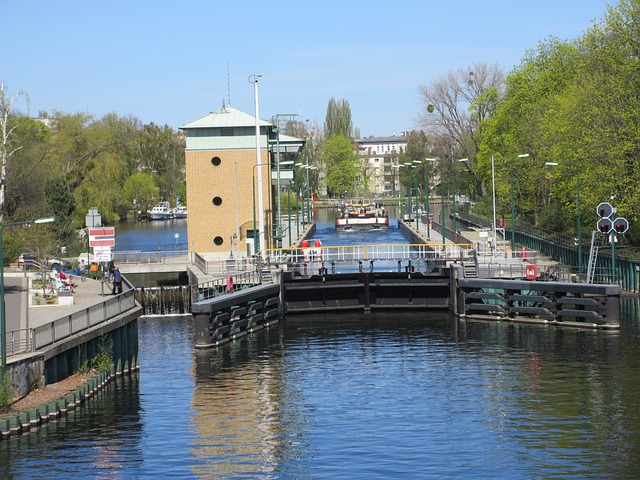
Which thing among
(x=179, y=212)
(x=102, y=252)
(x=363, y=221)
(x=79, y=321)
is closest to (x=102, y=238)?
(x=102, y=252)

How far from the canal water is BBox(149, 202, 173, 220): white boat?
11613 cm

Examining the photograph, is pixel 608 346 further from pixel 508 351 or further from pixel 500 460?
pixel 500 460

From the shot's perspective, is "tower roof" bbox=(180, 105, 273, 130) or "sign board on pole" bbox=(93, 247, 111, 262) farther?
"tower roof" bbox=(180, 105, 273, 130)

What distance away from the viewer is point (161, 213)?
162250mm

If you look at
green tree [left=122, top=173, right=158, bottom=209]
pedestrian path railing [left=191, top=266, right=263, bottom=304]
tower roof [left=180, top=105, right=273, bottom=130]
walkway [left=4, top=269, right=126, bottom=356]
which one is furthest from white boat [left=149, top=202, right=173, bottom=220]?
pedestrian path railing [left=191, top=266, right=263, bottom=304]

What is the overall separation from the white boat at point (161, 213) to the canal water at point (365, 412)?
116133 mm

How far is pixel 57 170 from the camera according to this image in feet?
354

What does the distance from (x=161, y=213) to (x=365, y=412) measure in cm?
13337

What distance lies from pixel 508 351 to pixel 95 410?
16.8 m

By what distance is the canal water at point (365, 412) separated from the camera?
85.5 ft

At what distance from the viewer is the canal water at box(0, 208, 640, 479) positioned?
26047 millimetres

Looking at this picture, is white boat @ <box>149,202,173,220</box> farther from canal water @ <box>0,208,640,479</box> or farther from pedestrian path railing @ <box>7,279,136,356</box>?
pedestrian path railing @ <box>7,279,136,356</box>

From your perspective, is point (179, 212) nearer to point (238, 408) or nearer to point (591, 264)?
point (591, 264)

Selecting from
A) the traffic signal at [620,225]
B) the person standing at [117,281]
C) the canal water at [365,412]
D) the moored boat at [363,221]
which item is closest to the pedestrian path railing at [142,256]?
the person standing at [117,281]
